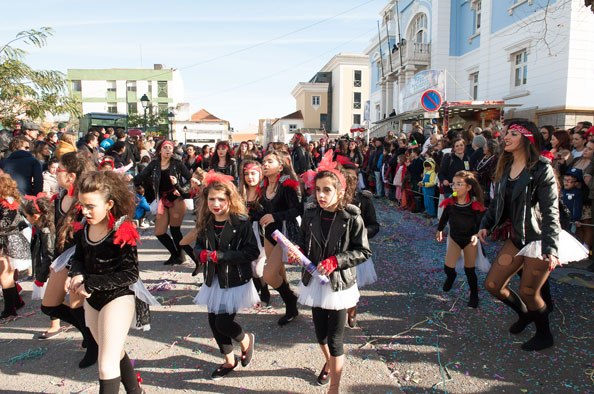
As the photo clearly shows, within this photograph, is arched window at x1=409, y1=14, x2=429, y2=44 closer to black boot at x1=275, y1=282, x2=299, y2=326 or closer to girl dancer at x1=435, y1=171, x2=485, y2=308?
girl dancer at x1=435, y1=171, x2=485, y2=308

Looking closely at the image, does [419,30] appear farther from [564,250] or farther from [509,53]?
[564,250]

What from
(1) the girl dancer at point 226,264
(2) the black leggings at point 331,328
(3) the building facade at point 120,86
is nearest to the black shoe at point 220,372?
(1) the girl dancer at point 226,264

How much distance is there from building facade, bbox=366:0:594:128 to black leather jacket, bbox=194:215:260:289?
6.82 m

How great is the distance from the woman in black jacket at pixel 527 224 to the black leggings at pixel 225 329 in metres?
2.34

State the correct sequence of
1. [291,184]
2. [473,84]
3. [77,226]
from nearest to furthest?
[77,226], [291,184], [473,84]

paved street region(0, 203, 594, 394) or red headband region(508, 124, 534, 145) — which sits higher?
red headband region(508, 124, 534, 145)

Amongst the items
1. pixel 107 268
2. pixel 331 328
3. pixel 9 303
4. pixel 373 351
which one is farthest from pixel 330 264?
pixel 9 303

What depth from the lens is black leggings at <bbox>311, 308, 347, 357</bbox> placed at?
9.66 feet

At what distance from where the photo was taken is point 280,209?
4.75 m

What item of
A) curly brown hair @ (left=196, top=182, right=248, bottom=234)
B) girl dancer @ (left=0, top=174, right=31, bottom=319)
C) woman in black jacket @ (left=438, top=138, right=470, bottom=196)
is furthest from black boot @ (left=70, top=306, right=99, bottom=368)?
woman in black jacket @ (left=438, top=138, right=470, bottom=196)

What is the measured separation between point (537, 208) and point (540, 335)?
45.8 inches

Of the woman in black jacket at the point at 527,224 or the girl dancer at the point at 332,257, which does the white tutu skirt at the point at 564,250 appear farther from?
the girl dancer at the point at 332,257

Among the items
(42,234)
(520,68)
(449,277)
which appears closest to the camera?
(42,234)

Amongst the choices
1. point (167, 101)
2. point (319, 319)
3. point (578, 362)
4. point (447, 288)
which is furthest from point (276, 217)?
point (167, 101)
